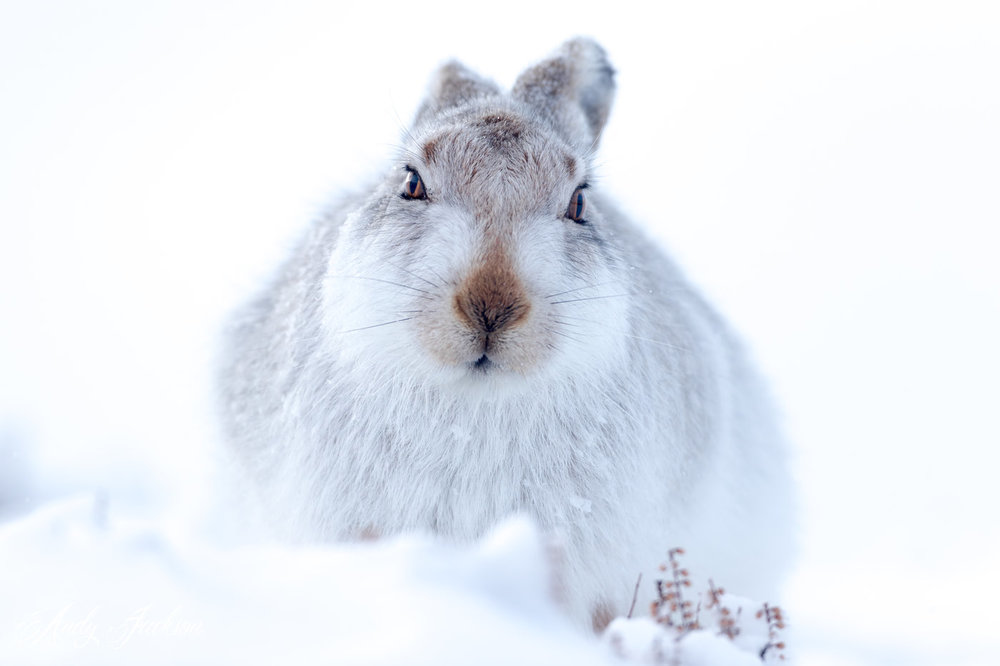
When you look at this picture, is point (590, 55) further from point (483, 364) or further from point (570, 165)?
point (483, 364)

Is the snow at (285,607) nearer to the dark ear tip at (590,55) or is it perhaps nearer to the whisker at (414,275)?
the whisker at (414,275)

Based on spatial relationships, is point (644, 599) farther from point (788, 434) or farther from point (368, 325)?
point (788, 434)

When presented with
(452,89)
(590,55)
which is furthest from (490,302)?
(590,55)

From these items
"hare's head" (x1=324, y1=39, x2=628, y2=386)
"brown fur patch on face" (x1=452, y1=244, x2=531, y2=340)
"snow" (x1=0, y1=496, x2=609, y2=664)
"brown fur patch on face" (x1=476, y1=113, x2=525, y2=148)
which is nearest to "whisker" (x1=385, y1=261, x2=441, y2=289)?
"hare's head" (x1=324, y1=39, x2=628, y2=386)

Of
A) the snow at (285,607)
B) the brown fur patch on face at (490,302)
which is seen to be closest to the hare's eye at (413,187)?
the brown fur patch on face at (490,302)

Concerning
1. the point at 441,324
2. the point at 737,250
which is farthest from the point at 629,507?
the point at 737,250

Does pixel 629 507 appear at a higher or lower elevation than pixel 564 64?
lower
